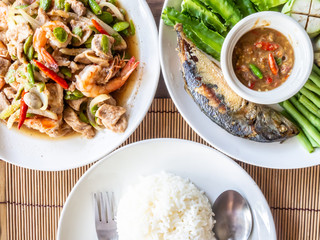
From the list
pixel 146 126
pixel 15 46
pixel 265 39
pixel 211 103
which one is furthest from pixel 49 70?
pixel 265 39

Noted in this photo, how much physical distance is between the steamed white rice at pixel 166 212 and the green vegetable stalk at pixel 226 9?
3.29 ft

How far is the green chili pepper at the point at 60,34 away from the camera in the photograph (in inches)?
91.1

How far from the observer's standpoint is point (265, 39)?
2.19m

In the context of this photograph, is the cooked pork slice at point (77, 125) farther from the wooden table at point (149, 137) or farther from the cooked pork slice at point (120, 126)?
the wooden table at point (149, 137)

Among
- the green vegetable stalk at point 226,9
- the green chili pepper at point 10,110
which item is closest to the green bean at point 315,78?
the green vegetable stalk at point 226,9

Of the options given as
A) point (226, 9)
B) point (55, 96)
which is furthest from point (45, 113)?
point (226, 9)

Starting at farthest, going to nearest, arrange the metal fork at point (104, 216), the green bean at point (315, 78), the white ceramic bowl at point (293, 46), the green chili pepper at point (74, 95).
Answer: the metal fork at point (104, 216)
the green chili pepper at point (74, 95)
the green bean at point (315, 78)
the white ceramic bowl at point (293, 46)

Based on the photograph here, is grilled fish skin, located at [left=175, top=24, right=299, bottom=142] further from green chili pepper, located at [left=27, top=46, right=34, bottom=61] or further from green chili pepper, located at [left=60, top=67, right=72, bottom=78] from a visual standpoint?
green chili pepper, located at [left=27, top=46, right=34, bottom=61]

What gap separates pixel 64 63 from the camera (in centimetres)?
241

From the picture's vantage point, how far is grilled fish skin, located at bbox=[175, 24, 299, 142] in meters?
2.28

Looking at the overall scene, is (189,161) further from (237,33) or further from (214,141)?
(237,33)

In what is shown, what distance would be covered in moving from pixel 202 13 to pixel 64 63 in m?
0.84

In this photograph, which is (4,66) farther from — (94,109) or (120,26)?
(120,26)

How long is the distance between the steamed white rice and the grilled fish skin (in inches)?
20.3
